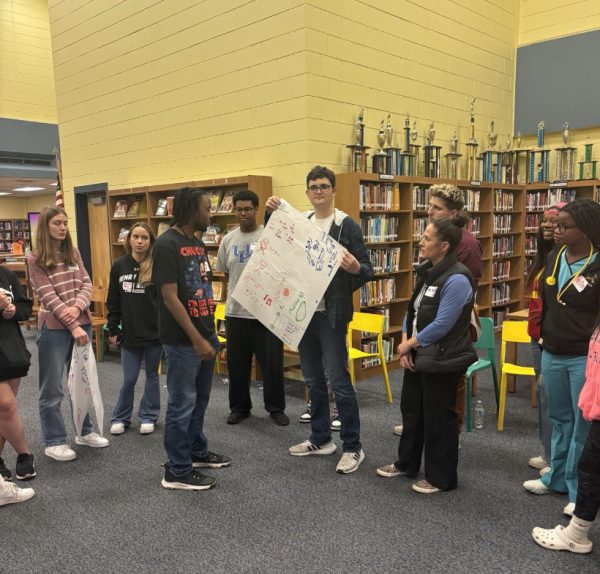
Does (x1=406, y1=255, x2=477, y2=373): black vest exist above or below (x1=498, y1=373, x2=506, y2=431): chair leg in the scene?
above

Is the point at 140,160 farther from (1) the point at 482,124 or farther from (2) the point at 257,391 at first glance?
(1) the point at 482,124

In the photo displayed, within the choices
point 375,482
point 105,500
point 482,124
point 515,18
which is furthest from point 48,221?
point 515,18

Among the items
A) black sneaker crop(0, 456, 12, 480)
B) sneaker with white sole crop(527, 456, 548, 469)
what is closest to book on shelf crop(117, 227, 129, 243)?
black sneaker crop(0, 456, 12, 480)

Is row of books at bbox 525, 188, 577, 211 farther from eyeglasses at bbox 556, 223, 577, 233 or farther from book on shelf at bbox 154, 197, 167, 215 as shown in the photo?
eyeglasses at bbox 556, 223, 577, 233

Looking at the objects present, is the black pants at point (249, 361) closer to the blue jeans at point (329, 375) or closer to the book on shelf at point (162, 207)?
the blue jeans at point (329, 375)

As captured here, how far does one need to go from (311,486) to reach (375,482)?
365mm

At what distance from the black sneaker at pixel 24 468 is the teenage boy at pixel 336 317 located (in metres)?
1.71

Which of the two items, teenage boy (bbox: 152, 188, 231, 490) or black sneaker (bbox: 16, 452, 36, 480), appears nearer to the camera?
teenage boy (bbox: 152, 188, 231, 490)

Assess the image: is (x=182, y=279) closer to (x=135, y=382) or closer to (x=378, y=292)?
(x=135, y=382)

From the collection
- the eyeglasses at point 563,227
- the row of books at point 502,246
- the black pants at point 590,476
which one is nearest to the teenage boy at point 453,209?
the eyeglasses at point 563,227

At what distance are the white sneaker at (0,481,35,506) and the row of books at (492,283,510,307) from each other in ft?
18.5

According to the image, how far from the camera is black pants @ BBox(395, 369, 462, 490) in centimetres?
277

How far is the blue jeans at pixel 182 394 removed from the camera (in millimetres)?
2740

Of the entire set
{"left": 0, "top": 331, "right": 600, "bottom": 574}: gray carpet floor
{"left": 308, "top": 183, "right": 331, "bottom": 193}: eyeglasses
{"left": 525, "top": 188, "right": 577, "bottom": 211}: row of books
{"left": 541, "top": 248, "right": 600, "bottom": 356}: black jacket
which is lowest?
{"left": 0, "top": 331, "right": 600, "bottom": 574}: gray carpet floor
